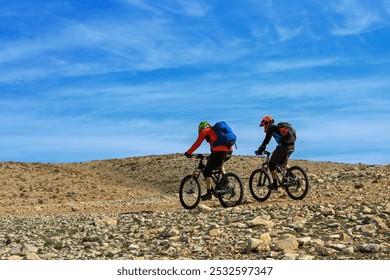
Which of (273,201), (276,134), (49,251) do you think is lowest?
(49,251)

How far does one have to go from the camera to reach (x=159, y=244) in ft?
43.0

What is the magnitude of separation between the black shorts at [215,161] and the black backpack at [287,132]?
2.18 m

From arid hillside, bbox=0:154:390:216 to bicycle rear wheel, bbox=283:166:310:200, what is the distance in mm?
2556

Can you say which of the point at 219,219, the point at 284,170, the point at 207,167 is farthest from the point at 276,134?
the point at 219,219

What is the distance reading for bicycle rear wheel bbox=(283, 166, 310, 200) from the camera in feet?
64.4

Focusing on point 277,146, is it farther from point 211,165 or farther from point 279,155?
point 211,165

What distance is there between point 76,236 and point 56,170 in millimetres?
40072

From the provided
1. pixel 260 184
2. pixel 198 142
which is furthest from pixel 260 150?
pixel 198 142

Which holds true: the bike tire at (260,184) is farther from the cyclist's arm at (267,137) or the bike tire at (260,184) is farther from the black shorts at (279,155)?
the cyclist's arm at (267,137)

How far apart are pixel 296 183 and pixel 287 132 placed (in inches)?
72.7

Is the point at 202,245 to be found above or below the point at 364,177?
below

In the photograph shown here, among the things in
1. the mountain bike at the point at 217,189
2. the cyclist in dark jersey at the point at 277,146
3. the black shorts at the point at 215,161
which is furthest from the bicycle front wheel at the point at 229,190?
the cyclist in dark jersey at the point at 277,146
